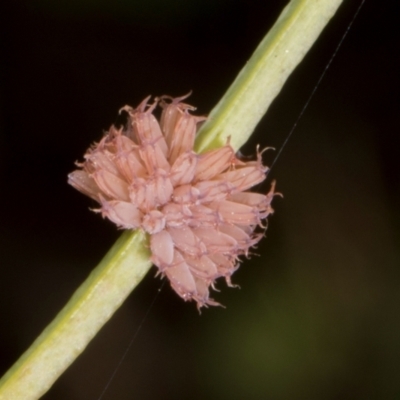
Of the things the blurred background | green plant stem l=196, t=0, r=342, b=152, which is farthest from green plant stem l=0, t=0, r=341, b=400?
the blurred background

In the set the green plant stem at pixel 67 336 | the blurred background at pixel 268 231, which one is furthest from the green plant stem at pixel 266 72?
the blurred background at pixel 268 231

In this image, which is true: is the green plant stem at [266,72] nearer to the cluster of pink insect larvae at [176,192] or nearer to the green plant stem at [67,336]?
the cluster of pink insect larvae at [176,192]

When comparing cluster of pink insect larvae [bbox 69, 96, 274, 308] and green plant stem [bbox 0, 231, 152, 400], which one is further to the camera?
cluster of pink insect larvae [bbox 69, 96, 274, 308]

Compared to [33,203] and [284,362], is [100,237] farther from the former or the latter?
[284,362]

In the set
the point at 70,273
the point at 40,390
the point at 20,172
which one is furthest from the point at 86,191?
the point at 70,273

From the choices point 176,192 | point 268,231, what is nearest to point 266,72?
point 176,192

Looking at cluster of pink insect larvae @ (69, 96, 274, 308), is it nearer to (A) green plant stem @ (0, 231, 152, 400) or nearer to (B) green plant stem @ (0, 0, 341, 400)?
(B) green plant stem @ (0, 0, 341, 400)

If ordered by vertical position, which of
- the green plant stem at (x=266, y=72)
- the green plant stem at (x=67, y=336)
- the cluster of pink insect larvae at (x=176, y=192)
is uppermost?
the green plant stem at (x=266, y=72)
